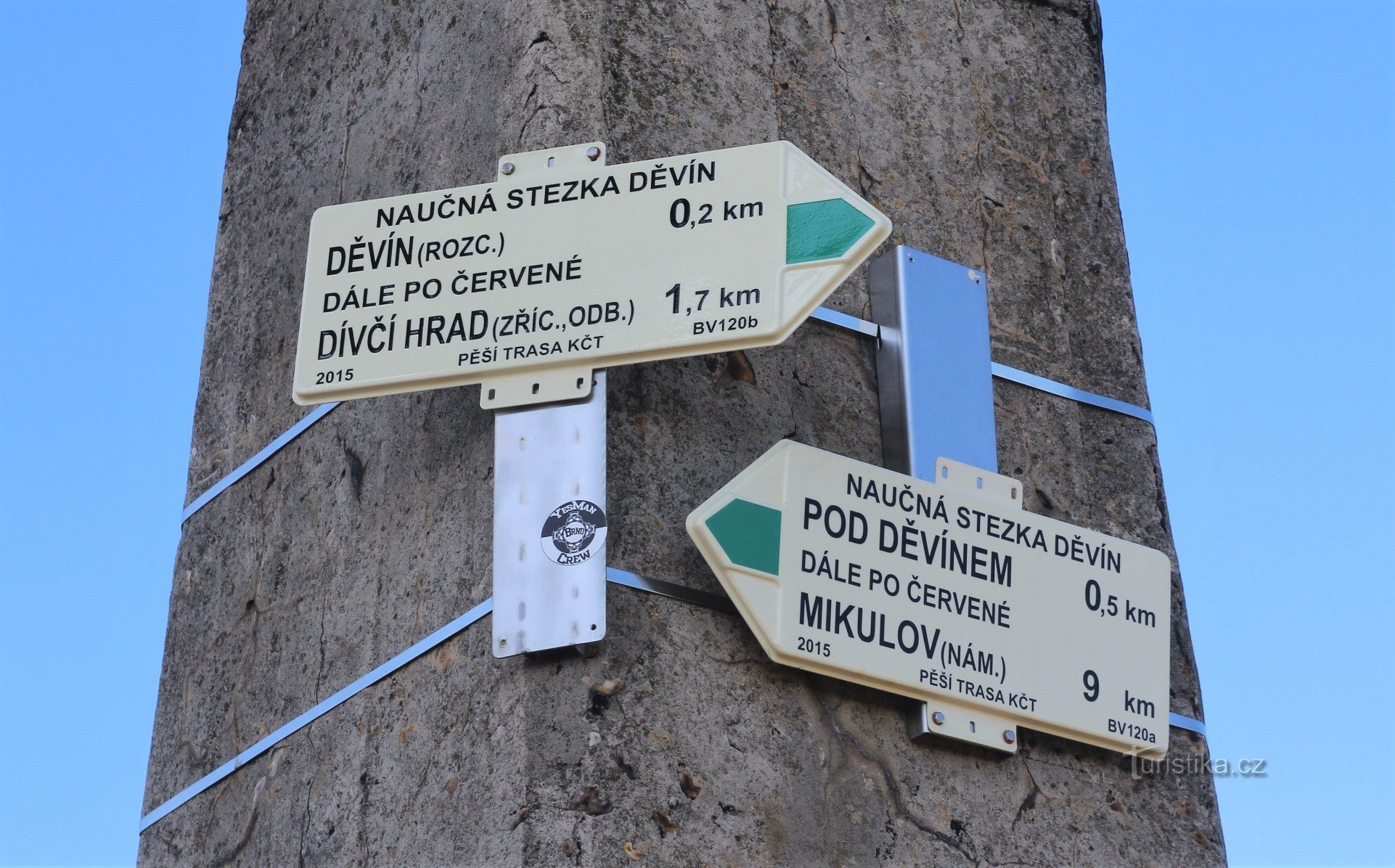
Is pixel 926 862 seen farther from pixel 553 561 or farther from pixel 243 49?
pixel 243 49

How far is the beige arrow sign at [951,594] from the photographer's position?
2801mm

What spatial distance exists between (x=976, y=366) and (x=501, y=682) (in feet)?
3.68

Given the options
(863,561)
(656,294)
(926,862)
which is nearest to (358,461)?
(656,294)

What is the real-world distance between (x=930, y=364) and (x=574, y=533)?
2.77ft

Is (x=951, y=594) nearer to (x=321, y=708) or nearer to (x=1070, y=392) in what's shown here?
(x=1070, y=392)

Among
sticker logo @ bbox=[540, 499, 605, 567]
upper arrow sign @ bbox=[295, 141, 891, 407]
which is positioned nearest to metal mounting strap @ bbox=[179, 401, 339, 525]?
upper arrow sign @ bbox=[295, 141, 891, 407]

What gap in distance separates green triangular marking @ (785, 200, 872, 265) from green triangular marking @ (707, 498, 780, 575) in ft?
1.31

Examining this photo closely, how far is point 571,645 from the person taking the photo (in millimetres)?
2717

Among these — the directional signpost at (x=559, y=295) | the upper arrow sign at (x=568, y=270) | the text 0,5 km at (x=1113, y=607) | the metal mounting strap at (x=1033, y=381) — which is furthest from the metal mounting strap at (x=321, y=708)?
the text 0,5 km at (x=1113, y=607)

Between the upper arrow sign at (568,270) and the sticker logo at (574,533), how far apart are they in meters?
0.20

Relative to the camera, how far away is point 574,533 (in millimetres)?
2779

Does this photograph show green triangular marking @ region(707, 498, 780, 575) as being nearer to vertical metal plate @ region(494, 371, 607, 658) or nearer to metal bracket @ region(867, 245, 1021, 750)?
vertical metal plate @ region(494, 371, 607, 658)

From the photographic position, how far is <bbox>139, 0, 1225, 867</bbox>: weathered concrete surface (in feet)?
9.04

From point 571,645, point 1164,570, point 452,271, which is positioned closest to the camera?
point 571,645
